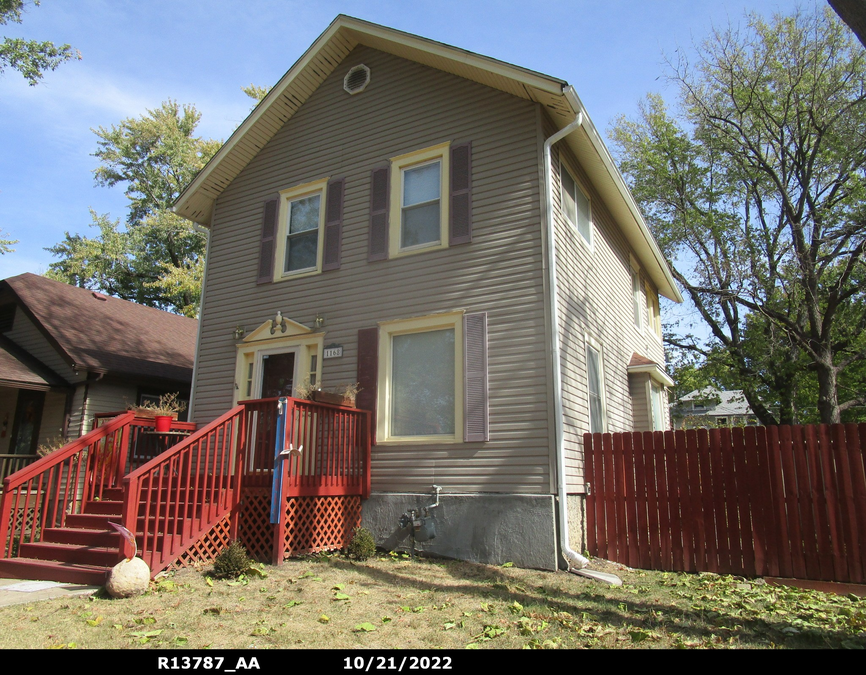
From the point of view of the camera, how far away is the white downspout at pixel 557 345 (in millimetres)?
6961

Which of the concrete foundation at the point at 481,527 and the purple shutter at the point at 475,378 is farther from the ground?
the purple shutter at the point at 475,378

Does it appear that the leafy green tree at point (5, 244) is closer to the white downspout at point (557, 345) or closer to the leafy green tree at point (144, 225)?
the leafy green tree at point (144, 225)

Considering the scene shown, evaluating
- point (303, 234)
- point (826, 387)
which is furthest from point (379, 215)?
point (826, 387)

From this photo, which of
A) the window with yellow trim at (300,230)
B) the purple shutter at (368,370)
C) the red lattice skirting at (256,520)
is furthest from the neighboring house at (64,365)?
the red lattice skirting at (256,520)

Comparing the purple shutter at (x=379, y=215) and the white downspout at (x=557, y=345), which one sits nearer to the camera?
the white downspout at (x=557, y=345)

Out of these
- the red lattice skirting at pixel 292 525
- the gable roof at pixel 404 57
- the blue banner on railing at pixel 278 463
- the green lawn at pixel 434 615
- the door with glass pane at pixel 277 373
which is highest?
the gable roof at pixel 404 57

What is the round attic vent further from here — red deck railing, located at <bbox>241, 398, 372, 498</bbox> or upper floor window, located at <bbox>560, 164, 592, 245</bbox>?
red deck railing, located at <bbox>241, 398, 372, 498</bbox>

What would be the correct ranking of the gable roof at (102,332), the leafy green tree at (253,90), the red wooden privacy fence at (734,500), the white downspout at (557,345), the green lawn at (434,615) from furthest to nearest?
the leafy green tree at (253,90)
the gable roof at (102,332)
the white downspout at (557,345)
the red wooden privacy fence at (734,500)
the green lawn at (434,615)

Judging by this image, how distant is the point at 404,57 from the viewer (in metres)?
9.62

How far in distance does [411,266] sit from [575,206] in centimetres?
289

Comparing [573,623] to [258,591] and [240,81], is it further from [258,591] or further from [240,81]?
[240,81]

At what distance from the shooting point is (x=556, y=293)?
783 centimetres

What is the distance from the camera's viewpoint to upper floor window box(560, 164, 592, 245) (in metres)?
9.02

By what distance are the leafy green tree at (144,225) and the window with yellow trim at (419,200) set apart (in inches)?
771
